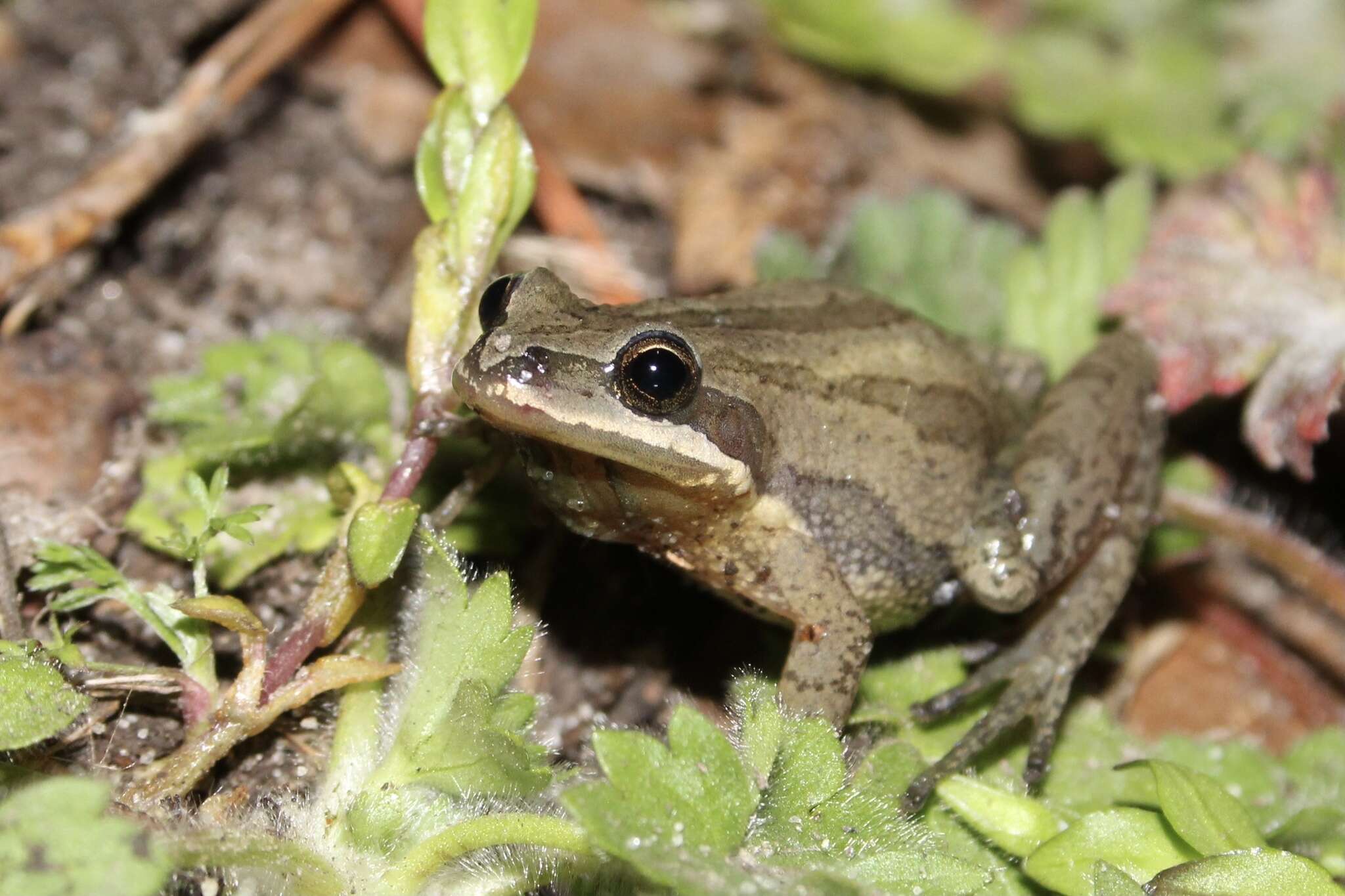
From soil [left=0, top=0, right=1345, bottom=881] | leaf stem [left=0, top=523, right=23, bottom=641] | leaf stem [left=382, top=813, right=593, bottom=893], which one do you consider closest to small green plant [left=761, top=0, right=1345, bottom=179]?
soil [left=0, top=0, right=1345, bottom=881]

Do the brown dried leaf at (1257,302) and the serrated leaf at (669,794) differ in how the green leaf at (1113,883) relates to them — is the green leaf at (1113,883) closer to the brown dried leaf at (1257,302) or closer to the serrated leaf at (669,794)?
the serrated leaf at (669,794)

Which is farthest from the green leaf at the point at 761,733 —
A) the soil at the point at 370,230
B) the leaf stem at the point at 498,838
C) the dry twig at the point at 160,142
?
the dry twig at the point at 160,142

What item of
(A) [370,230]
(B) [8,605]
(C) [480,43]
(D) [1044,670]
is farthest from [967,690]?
(A) [370,230]

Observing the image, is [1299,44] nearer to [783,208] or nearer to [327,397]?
[783,208]

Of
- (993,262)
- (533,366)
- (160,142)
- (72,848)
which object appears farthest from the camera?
(993,262)

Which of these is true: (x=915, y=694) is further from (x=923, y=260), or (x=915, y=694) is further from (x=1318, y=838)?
(x=923, y=260)

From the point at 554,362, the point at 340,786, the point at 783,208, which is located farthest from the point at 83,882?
the point at 783,208

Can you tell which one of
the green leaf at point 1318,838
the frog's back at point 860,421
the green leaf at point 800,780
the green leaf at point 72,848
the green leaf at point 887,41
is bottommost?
the green leaf at point 72,848
